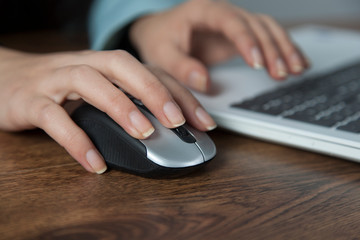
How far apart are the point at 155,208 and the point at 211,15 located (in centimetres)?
48

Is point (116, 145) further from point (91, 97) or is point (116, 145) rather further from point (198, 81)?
point (198, 81)

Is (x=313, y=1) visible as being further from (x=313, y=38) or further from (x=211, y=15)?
(x=211, y=15)

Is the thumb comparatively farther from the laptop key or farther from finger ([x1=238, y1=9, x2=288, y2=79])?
the laptop key

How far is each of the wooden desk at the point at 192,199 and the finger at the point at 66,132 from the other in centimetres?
1

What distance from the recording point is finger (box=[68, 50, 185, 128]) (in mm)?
445

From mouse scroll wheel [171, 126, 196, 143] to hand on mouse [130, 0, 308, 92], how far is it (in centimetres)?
20

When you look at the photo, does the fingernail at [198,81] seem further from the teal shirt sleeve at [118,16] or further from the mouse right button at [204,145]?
the teal shirt sleeve at [118,16]

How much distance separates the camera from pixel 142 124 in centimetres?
43

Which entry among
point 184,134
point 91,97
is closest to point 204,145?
point 184,134

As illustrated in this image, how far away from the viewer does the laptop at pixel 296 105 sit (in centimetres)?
48

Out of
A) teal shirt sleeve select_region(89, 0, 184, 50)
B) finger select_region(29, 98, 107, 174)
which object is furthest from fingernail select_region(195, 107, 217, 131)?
teal shirt sleeve select_region(89, 0, 184, 50)

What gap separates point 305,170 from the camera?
1.54ft


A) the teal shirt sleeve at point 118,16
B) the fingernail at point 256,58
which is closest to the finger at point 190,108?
the fingernail at point 256,58

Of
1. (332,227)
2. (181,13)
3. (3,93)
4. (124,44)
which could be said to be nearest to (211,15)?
(181,13)
